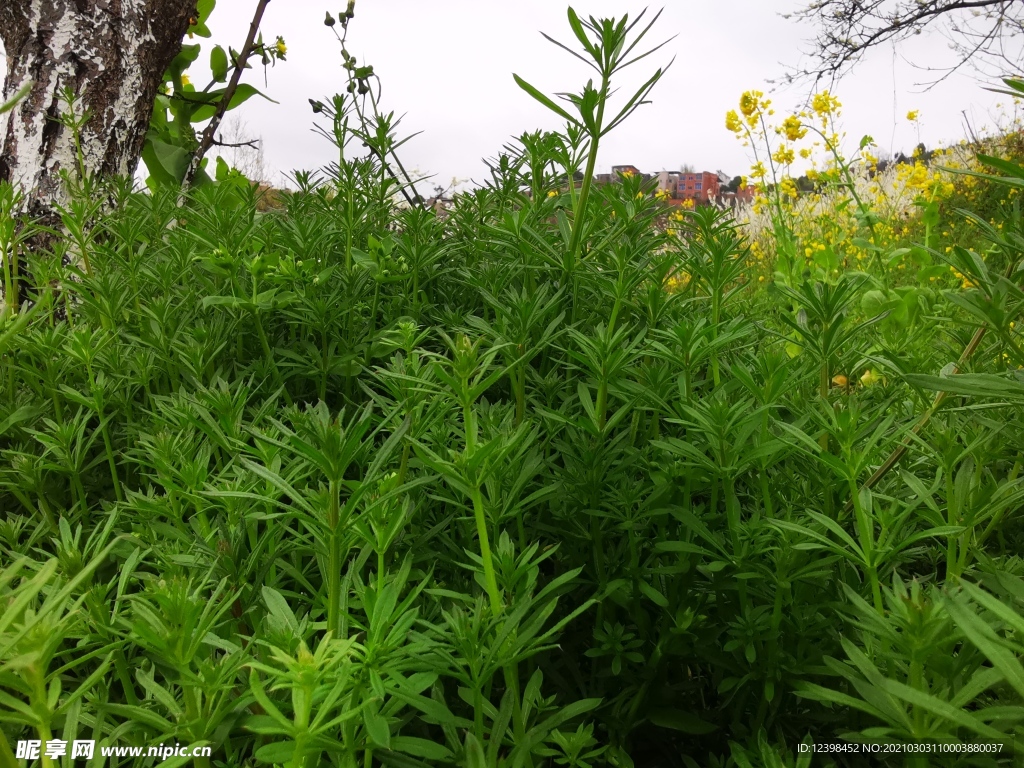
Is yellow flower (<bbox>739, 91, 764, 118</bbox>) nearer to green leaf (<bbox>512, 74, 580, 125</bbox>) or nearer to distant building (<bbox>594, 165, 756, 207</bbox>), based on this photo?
distant building (<bbox>594, 165, 756, 207</bbox>)

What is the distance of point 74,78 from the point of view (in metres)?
2.23

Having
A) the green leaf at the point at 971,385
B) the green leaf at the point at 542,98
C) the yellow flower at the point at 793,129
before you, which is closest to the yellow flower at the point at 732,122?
the yellow flower at the point at 793,129

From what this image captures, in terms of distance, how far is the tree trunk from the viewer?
215 centimetres

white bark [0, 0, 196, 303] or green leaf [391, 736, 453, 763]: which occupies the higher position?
white bark [0, 0, 196, 303]

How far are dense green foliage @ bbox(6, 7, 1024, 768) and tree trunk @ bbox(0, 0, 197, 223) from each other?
75cm

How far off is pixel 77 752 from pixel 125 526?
502mm

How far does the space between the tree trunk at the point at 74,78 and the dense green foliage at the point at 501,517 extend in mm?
754

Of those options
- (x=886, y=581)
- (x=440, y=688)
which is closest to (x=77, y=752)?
(x=440, y=688)

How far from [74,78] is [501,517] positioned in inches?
92.1

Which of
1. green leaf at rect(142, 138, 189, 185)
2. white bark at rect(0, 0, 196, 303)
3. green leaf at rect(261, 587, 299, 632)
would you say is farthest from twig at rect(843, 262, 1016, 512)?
Answer: green leaf at rect(142, 138, 189, 185)

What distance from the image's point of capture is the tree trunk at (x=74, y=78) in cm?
215

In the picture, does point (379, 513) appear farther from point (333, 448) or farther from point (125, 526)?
point (125, 526)

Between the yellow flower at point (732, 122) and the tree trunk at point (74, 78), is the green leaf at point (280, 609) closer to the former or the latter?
the tree trunk at point (74, 78)

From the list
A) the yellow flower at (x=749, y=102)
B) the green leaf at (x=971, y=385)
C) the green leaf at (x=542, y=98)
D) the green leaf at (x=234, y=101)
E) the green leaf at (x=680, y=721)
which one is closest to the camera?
the green leaf at (x=971, y=385)
